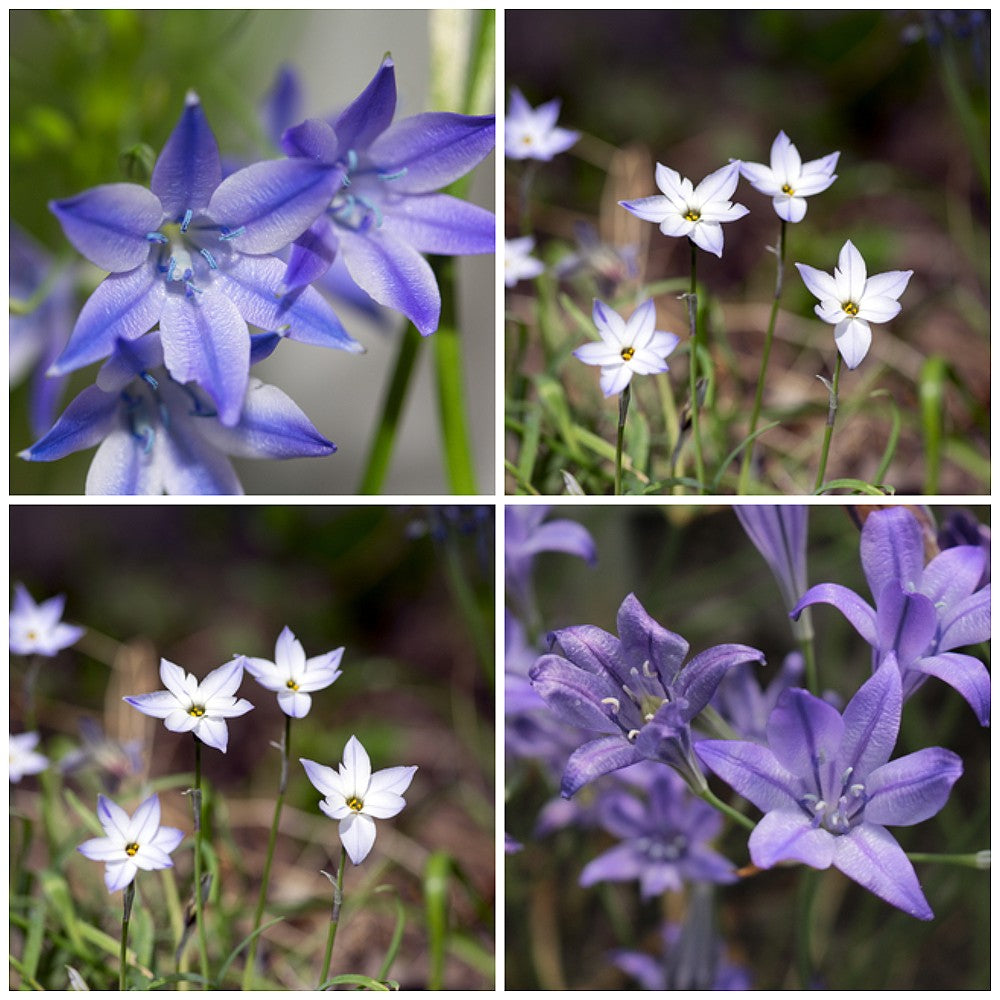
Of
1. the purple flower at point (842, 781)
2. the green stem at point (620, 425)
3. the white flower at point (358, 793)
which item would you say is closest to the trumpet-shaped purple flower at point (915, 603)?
the purple flower at point (842, 781)

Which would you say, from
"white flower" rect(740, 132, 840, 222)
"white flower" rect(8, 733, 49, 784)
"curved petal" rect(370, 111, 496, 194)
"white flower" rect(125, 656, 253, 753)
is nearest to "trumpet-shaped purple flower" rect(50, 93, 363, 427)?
"curved petal" rect(370, 111, 496, 194)

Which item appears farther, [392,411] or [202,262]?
[392,411]

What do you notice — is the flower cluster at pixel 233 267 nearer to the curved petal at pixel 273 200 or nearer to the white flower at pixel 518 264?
the curved petal at pixel 273 200

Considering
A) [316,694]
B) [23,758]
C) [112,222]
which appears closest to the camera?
[112,222]

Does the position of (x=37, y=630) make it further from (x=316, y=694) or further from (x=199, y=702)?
(x=316, y=694)

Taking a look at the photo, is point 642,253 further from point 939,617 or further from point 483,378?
point 939,617

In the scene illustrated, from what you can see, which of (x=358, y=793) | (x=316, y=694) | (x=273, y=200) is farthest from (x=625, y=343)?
(x=316, y=694)

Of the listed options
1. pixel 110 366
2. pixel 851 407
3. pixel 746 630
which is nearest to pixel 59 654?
pixel 110 366
